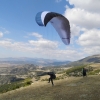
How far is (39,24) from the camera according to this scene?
22.3 meters

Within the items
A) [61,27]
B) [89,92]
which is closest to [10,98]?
[89,92]

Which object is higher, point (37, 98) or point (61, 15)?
point (61, 15)

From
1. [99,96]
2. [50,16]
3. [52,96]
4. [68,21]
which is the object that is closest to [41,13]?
[50,16]

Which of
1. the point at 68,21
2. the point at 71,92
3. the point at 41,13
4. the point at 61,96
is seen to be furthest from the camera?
the point at 68,21

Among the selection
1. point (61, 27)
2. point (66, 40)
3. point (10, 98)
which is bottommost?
point (10, 98)

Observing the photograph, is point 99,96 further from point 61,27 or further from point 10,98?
point 61,27

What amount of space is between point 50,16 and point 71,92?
10585 mm

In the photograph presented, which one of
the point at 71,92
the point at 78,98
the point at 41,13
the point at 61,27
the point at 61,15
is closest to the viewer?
the point at 78,98

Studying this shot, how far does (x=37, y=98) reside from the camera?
21469mm

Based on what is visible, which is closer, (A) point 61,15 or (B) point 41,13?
(B) point 41,13

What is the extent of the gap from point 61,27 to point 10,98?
13.8 meters

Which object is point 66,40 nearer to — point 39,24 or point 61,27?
point 61,27

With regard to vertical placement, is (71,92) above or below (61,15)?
below

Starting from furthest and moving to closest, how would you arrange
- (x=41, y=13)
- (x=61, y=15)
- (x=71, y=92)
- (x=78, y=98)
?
(x=61, y=15)
(x=41, y=13)
(x=71, y=92)
(x=78, y=98)
